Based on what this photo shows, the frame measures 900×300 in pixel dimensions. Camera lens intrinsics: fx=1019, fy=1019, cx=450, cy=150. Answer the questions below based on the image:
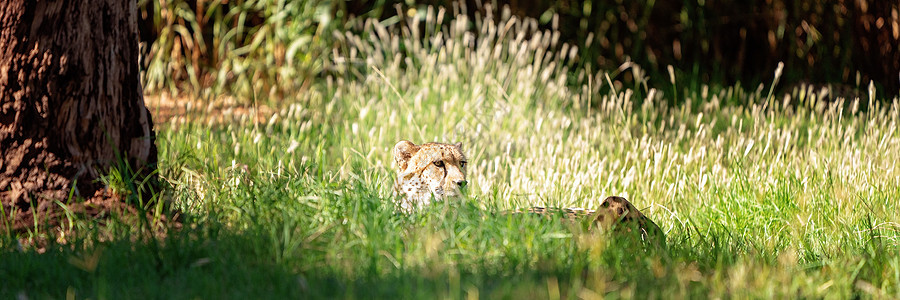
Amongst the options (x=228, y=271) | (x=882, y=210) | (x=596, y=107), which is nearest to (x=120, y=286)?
(x=228, y=271)

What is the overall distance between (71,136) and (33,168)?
0.20 meters

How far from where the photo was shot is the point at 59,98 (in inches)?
159

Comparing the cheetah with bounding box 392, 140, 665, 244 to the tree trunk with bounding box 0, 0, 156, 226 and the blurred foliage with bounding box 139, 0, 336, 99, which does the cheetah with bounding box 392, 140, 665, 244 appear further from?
the blurred foliage with bounding box 139, 0, 336, 99

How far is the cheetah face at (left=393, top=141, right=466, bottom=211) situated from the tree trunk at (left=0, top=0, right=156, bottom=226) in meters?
1.15

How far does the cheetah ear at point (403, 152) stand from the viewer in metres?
4.21

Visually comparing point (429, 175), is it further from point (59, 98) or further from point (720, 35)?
point (720, 35)

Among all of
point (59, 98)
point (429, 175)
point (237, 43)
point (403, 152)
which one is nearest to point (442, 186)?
point (429, 175)

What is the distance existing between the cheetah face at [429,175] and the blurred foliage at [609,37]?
134 inches

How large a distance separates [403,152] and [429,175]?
17 cm

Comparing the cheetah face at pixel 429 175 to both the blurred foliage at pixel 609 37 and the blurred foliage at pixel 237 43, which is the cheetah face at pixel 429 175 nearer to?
the blurred foliage at pixel 609 37

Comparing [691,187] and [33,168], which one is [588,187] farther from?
[33,168]

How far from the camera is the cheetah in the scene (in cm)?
396

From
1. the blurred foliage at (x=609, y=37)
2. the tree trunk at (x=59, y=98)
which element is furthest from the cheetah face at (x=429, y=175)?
the blurred foliage at (x=609, y=37)

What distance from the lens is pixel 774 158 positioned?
5527 millimetres
